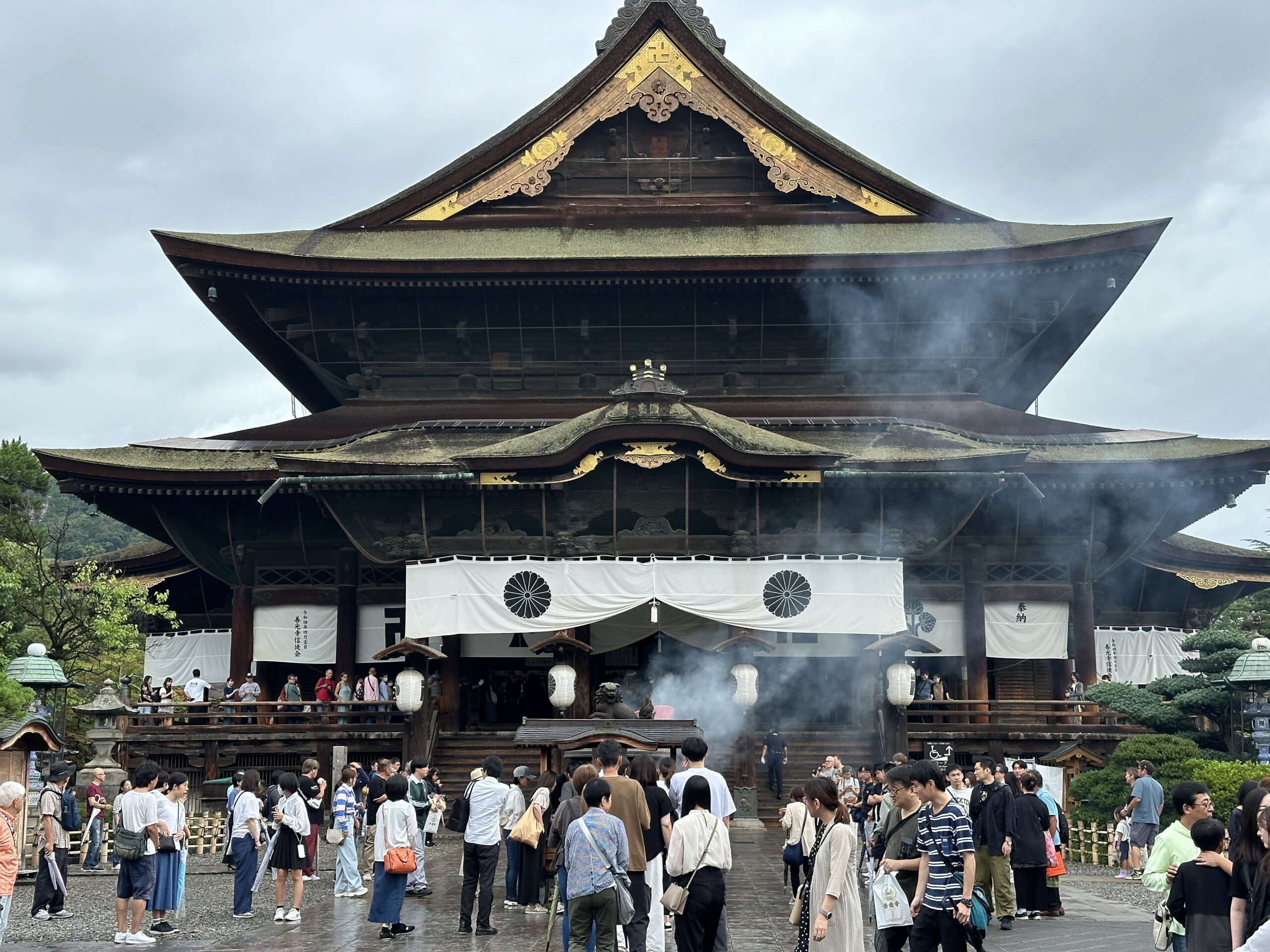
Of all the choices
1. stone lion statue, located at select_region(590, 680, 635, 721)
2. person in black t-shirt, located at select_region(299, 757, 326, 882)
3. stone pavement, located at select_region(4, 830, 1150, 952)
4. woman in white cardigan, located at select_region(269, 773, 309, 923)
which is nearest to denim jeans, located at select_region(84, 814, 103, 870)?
stone pavement, located at select_region(4, 830, 1150, 952)

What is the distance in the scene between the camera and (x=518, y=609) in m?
23.9

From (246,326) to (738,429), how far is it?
13.4 meters

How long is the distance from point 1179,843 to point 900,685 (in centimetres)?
1441

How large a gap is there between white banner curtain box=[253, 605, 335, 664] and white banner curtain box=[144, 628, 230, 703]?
133 inches

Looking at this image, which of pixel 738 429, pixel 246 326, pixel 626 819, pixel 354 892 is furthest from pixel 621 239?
pixel 626 819

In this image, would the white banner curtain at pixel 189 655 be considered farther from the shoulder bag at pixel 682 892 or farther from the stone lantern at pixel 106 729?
the shoulder bag at pixel 682 892

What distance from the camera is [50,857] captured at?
539 inches

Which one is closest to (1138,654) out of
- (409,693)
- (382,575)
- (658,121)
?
(409,693)

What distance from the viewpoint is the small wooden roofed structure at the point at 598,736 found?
13688mm

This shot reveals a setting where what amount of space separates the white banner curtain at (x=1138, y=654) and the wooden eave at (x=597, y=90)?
10231 millimetres

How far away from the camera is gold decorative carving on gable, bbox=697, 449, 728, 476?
24297 millimetres

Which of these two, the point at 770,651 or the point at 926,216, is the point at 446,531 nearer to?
the point at 770,651

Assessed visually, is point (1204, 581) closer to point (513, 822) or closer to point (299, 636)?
point (299, 636)

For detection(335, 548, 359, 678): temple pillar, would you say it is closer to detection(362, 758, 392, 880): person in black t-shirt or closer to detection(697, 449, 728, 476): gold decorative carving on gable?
detection(362, 758, 392, 880): person in black t-shirt
